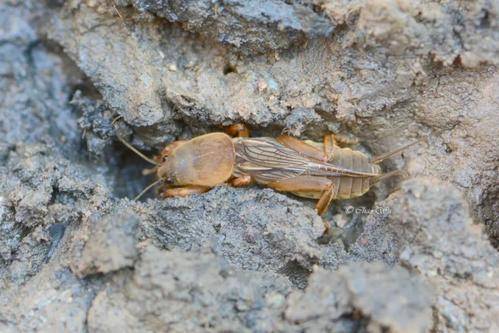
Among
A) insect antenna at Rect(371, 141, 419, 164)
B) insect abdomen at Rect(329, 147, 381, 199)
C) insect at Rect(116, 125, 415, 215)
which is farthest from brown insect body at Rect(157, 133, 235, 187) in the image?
insect antenna at Rect(371, 141, 419, 164)

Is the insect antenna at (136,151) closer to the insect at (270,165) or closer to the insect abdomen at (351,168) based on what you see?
the insect at (270,165)

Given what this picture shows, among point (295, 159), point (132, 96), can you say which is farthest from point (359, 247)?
point (132, 96)

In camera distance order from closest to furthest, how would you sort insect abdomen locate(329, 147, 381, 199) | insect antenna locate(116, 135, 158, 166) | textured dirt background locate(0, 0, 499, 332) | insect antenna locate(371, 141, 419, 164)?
1. textured dirt background locate(0, 0, 499, 332)
2. insect antenna locate(371, 141, 419, 164)
3. insect abdomen locate(329, 147, 381, 199)
4. insect antenna locate(116, 135, 158, 166)

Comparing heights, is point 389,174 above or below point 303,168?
above

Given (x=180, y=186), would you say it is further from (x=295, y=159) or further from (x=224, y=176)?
(x=295, y=159)

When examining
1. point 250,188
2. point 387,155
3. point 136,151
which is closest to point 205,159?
point 250,188

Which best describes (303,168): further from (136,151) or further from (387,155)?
(136,151)

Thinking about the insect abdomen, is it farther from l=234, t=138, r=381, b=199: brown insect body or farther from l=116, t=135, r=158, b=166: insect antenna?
l=116, t=135, r=158, b=166: insect antenna
